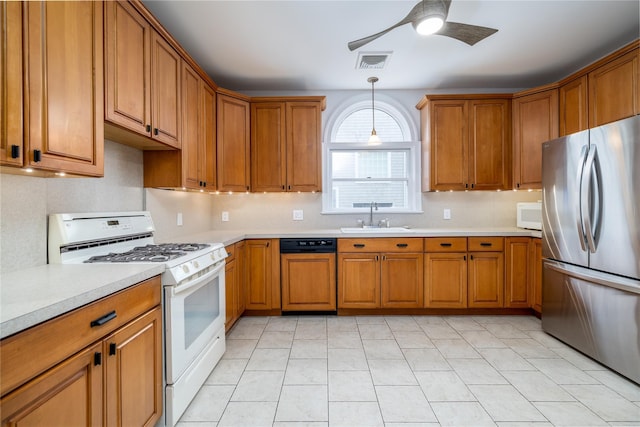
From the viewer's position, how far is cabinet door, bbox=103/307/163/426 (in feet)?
3.90

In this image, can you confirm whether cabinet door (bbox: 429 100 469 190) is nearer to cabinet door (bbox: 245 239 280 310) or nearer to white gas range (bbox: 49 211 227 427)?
cabinet door (bbox: 245 239 280 310)

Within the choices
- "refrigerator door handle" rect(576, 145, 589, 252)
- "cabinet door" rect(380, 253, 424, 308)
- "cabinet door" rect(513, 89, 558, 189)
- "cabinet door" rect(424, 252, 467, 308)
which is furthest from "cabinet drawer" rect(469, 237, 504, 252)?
"refrigerator door handle" rect(576, 145, 589, 252)

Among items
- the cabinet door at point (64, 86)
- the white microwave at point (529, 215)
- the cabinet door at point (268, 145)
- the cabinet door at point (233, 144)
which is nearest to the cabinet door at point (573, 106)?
the white microwave at point (529, 215)

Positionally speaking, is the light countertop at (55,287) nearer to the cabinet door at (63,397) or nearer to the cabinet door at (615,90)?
the cabinet door at (63,397)

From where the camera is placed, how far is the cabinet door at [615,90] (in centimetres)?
242

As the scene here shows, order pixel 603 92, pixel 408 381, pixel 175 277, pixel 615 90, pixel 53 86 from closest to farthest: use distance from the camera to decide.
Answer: pixel 53 86
pixel 175 277
pixel 408 381
pixel 615 90
pixel 603 92

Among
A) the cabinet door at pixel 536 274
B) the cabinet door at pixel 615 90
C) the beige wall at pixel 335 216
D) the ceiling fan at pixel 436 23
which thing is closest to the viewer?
the ceiling fan at pixel 436 23

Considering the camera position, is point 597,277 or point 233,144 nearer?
point 597,277

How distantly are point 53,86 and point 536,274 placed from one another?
4.04 m

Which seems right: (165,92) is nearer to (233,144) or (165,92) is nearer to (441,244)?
(233,144)

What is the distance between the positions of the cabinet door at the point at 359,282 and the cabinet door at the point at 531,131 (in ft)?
6.36

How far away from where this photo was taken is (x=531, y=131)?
10.8 feet

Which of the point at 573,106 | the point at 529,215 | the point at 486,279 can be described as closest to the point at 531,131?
the point at 573,106

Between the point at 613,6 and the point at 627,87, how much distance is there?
66 centimetres
